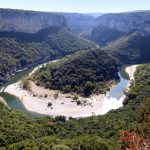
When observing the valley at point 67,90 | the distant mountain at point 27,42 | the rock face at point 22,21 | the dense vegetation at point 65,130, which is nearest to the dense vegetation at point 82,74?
the valley at point 67,90

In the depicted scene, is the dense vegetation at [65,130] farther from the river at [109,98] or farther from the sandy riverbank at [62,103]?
the river at [109,98]

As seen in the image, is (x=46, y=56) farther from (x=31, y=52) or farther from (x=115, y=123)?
(x=115, y=123)

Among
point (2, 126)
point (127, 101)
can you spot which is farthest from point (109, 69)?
point (2, 126)

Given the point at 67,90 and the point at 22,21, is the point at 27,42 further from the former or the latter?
the point at 67,90

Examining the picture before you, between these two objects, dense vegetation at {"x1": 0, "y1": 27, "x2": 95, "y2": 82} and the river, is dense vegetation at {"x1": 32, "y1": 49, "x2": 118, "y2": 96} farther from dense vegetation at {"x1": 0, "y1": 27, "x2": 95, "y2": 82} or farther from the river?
dense vegetation at {"x1": 0, "y1": 27, "x2": 95, "y2": 82}

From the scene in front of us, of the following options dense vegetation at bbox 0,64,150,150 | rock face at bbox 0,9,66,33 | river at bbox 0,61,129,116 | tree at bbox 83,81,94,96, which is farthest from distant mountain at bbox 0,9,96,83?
dense vegetation at bbox 0,64,150,150

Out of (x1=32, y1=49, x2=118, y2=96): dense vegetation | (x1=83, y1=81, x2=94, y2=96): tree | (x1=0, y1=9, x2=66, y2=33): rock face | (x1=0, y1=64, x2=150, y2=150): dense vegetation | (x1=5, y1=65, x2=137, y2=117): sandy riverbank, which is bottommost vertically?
(x1=0, y1=64, x2=150, y2=150): dense vegetation

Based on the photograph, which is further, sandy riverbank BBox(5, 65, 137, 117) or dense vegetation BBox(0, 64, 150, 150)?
sandy riverbank BBox(5, 65, 137, 117)
